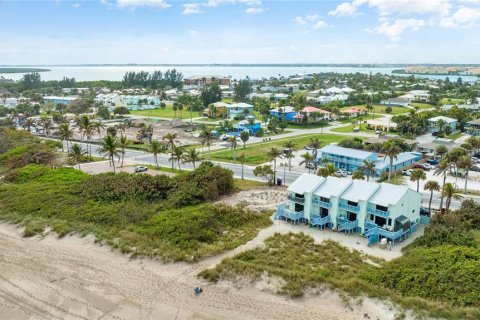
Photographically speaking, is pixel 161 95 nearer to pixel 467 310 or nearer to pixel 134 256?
pixel 134 256

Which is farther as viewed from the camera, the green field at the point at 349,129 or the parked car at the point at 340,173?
the green field at the point at 349,129

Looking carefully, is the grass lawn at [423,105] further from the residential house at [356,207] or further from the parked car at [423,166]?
the residential house at [356,207]

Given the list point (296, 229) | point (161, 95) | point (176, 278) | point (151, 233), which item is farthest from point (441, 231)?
point (161, 95)

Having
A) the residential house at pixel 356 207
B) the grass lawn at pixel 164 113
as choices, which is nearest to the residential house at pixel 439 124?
the residential house at pixel 356 207

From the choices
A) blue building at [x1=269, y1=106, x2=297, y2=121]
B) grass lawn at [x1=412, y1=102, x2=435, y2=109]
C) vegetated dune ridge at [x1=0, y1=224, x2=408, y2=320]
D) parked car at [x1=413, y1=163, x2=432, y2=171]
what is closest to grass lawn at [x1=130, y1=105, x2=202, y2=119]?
blue building at [x1=269, y1=106, x2=297, y2=121]

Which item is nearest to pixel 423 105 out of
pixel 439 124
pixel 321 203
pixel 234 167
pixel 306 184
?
pixel 439 124
